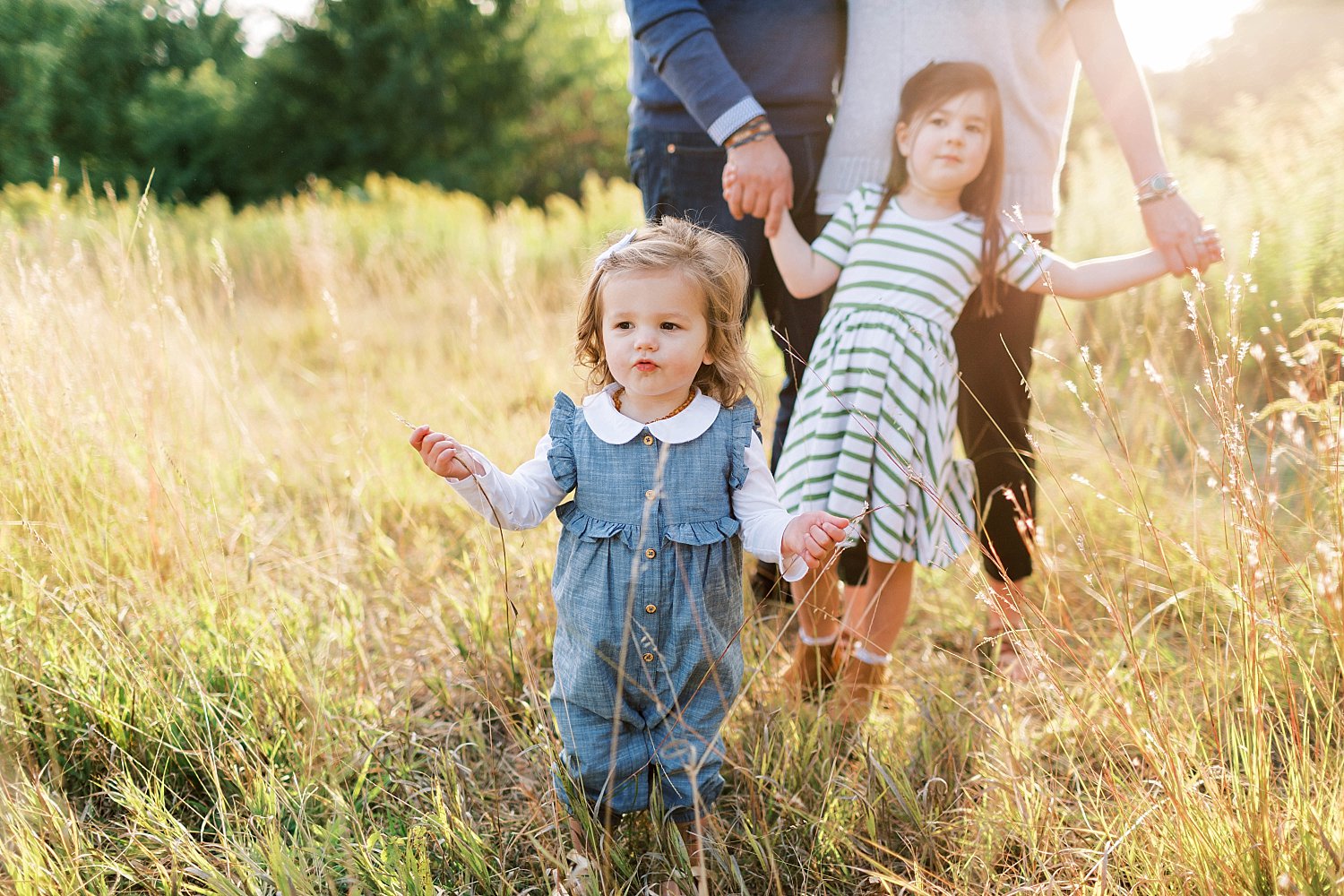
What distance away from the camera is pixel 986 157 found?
199 cm

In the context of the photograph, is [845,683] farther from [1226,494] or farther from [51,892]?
[51,892]

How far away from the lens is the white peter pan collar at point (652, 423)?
1.56m

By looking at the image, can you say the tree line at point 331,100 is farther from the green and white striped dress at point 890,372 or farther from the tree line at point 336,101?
the green and white striped dress at point 890,372

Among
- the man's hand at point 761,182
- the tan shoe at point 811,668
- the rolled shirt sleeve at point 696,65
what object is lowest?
the tan shoe at point 811,668

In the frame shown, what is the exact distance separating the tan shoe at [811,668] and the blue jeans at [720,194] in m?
0.62

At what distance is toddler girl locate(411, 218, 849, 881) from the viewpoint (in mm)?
1529

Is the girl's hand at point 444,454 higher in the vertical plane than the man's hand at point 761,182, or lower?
lower

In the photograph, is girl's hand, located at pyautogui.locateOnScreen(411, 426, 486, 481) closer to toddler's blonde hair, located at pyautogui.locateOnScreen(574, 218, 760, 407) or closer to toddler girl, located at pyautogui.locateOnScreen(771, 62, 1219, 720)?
toddler's blonde hair, located at pyautogui.locateOnScreen(574, 218, 760, 407)

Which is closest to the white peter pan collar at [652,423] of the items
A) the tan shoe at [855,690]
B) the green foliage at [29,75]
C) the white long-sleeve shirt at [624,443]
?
the white long-sleeve shirt at [624,443]

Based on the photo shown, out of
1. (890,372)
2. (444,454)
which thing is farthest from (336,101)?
(444,454)

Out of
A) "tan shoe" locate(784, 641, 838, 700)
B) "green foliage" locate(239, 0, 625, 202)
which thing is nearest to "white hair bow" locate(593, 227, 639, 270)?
"tan shoe" locate(784, 641, 838, 700)

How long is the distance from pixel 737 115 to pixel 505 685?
133 cm

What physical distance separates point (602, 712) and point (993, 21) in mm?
1621

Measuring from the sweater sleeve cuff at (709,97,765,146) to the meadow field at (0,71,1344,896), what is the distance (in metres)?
0.40
